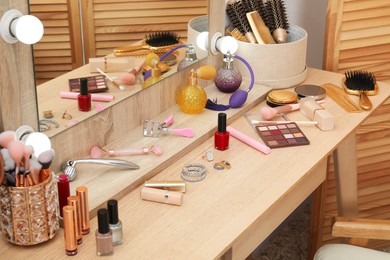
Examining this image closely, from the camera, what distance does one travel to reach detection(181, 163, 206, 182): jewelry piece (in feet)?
3.99

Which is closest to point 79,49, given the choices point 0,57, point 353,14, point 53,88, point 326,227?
point 53,88

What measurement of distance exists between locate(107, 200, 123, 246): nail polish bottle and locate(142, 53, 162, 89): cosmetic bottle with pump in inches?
16.3

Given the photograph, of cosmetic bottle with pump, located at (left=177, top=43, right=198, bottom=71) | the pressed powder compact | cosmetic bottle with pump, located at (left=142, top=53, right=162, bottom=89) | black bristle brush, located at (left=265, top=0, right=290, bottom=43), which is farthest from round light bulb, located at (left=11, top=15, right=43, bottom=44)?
black bristle brush, located at (left=265, top=0, right=290, bottom=43)

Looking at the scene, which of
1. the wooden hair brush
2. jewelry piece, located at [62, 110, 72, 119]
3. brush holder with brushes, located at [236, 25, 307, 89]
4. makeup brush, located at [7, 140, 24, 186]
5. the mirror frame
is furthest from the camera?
brush holder with brushes, located at [236, 25, 307, 89]

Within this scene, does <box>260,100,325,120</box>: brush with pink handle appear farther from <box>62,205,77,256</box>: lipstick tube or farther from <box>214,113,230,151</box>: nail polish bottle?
<box>62,205,77,256</box>: lipstick tube

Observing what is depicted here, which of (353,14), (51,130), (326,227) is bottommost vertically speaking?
(326,227)

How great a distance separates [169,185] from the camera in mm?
1165

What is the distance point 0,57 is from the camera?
1026mm

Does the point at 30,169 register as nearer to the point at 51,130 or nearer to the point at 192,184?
the point at 51,130

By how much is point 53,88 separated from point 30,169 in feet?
0.78

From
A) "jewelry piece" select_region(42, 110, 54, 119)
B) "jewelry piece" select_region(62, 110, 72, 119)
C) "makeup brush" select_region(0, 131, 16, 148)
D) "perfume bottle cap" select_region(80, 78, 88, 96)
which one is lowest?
"jewelry piece" select_region(62, 110, 72, 119)

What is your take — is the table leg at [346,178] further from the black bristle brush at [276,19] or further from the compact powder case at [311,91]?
the black bristle brush at [276,19]

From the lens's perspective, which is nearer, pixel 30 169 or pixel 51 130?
pixel 30 169

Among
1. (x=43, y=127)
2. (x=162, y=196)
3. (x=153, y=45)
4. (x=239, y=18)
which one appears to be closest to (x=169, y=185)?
(x=162, y=196)
